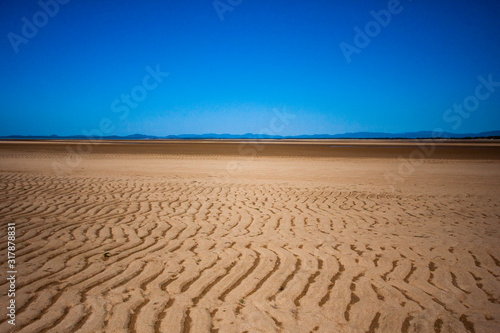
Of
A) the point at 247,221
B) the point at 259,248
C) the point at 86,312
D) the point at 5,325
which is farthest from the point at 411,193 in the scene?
the point at 5,325

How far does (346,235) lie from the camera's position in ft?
16.4

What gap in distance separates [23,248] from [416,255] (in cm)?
584

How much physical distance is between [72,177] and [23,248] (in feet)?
27.3

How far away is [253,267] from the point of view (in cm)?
370

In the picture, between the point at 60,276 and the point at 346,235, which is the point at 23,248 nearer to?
the point at 60,276

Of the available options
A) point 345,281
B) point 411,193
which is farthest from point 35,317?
point 411,193

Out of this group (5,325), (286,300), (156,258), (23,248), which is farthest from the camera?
(23,248)

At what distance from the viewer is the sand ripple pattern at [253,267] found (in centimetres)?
266

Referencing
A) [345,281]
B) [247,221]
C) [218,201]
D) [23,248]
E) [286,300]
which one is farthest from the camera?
[218,201]

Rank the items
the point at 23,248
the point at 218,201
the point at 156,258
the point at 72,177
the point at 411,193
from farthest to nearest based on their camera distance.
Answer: the point at 72,177
the point at 411,193
the point at 218,201
the point at 23,248
the point at 156,258

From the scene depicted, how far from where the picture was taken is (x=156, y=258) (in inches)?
155

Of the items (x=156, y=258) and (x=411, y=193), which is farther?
(x=411, y=193)

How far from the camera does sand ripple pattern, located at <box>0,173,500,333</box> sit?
2664mm

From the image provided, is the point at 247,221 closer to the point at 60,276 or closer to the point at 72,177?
the point at 60,276
